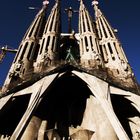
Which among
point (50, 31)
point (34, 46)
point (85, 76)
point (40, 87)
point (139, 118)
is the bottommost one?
point (139, 118)

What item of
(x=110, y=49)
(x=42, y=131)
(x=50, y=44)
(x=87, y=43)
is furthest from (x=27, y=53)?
(x=42, y=131)

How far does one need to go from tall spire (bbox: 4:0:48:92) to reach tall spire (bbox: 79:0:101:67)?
5194 millimetres

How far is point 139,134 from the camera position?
18.7m

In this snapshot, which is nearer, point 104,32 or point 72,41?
point 104,32

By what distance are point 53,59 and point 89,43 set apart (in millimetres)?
4973

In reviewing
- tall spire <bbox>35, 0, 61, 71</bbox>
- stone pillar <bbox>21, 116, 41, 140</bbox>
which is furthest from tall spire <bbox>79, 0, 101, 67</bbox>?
stone pillar <bbox>21, 116, 41, 140</bbox>

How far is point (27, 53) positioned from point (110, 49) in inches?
360

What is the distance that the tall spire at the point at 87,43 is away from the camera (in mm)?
26506

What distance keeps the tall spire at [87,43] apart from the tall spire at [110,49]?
1132 millimetres

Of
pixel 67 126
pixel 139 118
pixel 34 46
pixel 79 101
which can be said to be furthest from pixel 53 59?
pixel 139 118

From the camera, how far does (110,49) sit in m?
29.2

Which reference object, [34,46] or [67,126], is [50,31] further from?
[67,126]

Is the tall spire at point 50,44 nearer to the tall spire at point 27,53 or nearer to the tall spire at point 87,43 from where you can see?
the tall spire at point 27,53

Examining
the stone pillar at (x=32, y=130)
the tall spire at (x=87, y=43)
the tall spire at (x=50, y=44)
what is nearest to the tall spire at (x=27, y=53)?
the tall spire at (x=50, y=44)
